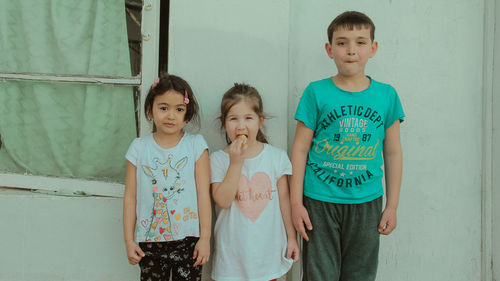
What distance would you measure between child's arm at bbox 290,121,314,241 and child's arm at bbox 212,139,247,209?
264mm

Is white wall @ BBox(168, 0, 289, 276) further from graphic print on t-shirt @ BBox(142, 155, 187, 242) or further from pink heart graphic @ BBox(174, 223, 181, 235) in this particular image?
pink heart graphic @ BBox(174, 223, 181, 235)

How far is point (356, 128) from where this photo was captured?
1.66 meters

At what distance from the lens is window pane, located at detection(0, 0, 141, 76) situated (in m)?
2.14

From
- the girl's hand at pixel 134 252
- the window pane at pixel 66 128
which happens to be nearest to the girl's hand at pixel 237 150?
the girl's hand at pixel 134 252

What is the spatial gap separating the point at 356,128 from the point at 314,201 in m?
0.38

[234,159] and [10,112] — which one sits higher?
[10,112]

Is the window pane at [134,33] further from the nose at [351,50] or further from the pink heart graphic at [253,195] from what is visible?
the nose at [351,50]

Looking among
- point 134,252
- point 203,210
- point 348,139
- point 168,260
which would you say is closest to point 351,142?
point 348,139

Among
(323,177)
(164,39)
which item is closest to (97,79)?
(164,39)

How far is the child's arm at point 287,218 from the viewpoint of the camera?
69.3 inches

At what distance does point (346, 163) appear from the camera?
1.67 m

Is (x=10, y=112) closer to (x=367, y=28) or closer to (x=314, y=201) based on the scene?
(x=314, y=201)

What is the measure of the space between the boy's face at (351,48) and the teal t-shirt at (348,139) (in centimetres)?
11

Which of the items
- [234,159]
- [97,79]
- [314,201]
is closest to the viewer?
[234,159]
